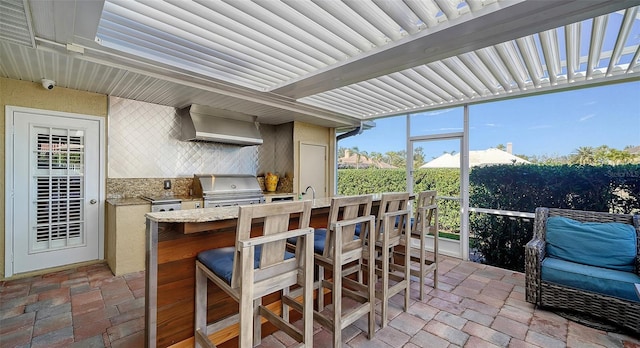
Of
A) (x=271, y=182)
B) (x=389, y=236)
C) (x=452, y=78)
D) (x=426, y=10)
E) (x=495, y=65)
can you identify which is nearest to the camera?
(x=426, y=10)

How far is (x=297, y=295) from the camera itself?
2.28 metres

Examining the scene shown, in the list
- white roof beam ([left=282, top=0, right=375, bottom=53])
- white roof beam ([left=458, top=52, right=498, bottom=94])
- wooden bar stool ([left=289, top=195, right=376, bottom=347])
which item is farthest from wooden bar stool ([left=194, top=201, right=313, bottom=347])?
white roof beam ([left=458, top=52, right=498, bottom=94])

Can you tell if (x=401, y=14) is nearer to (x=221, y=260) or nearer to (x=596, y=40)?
(x=596, y=40)

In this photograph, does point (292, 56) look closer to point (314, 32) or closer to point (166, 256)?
point (314, 32)

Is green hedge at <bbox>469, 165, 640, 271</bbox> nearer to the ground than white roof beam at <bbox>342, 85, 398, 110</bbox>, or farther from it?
nearer to the ground

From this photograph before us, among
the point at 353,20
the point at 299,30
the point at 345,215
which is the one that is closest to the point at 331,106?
the point at 299,30

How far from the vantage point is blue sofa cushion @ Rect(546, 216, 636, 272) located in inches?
98.3

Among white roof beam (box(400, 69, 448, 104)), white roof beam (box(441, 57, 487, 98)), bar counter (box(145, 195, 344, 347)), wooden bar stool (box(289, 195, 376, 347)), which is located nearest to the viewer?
bar counter (box(145, 195, 344, 347))

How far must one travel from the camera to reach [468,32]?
2043 millimetres

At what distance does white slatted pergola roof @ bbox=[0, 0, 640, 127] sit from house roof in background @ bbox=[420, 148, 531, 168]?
2.70 feet

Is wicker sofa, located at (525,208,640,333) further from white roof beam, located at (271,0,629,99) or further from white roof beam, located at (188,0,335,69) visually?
white roof beam, located at (188,0,335,69)

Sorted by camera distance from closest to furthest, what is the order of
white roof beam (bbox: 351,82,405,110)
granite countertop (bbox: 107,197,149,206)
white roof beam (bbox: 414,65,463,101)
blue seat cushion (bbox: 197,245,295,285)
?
1. blue seat cushion (bbox: 197,245,295,285)
2. white roof beam (bbox: 414,65,463,101)
3. granite countertop (bbox: 107,197,149,206)
4. white roof beam (bbox: 351,82,405,110)

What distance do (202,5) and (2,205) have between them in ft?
11.7

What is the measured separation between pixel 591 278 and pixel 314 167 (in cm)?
439
